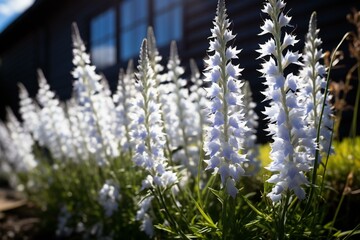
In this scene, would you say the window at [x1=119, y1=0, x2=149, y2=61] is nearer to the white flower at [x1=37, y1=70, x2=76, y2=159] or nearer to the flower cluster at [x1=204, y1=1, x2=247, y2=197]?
the white flower at [x1=37, y1=70, x2=76, y2=159]

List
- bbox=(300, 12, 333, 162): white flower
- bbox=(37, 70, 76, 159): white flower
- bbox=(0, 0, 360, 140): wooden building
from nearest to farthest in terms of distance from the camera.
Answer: bbox=(300, 12, 333, 162): white flower
bbox=(37, 70, 76, 159): white flower
bbox=(0, 0, 360, 140): wooden building

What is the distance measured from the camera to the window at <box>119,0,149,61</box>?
11086 mm

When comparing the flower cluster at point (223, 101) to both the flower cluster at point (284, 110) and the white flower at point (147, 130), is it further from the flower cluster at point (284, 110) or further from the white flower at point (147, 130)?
the white flower at point (147, 130)

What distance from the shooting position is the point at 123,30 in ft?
39.7

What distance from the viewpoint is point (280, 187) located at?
1861 mm

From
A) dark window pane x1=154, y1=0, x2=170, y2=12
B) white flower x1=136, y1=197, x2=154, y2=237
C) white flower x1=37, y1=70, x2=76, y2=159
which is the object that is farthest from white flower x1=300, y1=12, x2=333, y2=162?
dark window pane x1=154, y1=0, x2=170, y2=12

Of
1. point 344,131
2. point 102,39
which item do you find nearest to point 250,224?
point 344,131

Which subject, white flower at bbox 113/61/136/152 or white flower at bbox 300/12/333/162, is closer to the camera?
white flower at bbox 300/12/333/162

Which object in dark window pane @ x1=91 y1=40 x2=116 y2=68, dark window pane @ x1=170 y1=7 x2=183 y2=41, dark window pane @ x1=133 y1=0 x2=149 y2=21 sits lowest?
dark window pane @ x1=170 y1=7 x2=183 y2=41

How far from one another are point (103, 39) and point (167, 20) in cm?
404

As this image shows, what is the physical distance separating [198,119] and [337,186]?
1.21 m

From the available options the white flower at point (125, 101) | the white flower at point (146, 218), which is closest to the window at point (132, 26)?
the white flower at point (125, 101)

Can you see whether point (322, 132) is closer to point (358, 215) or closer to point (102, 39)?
point (358, 215)

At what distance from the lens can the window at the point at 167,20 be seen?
370 inches
